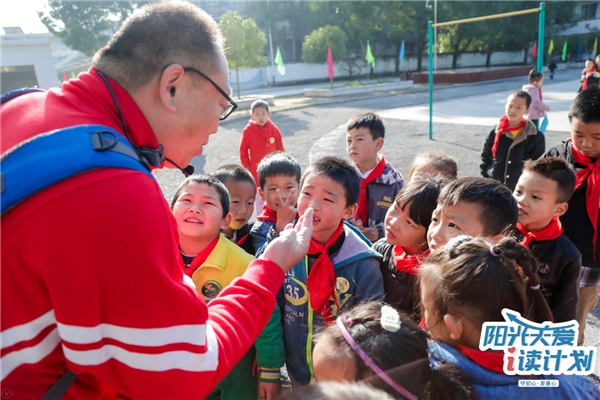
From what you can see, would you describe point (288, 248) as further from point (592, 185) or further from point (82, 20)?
point (82, 20)

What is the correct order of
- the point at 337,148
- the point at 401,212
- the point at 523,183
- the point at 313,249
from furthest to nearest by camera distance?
the point at 337,148 < the point at 523,183 < the point at 401,212 < the point at 313,249

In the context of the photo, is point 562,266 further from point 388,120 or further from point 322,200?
point 388,120

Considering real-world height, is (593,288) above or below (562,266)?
below

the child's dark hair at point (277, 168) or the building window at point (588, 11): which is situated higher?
the building window at point (588, 11)

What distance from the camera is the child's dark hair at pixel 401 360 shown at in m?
1.16

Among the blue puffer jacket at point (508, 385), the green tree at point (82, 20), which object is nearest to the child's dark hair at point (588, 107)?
the blue puffer jacket at point (508, 385)

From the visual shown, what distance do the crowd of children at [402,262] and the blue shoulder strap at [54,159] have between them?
697mm

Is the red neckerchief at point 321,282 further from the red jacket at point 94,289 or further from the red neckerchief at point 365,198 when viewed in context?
the red neckerchief at point 365,198

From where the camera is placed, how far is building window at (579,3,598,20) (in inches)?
1534

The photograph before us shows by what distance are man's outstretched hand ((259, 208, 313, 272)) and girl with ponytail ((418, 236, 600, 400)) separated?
43 centimetres

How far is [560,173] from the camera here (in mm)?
2227

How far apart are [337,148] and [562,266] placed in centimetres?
747

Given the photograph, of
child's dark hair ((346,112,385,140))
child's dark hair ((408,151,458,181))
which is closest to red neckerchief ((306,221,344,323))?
child's dark hair ((408,151,458,181))

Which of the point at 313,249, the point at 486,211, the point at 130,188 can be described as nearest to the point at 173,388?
the point at 130,188
